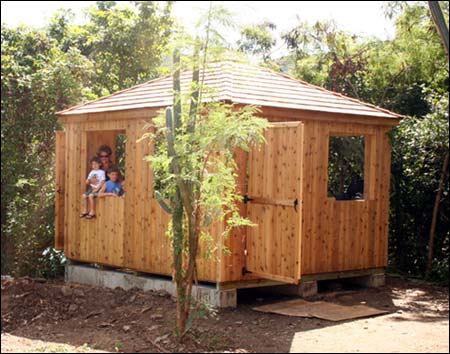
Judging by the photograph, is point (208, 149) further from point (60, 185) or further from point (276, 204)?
point (60, 185)

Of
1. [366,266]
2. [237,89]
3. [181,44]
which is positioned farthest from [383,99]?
[181,44]

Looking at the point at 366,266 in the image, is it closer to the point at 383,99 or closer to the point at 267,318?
the point at 267,318

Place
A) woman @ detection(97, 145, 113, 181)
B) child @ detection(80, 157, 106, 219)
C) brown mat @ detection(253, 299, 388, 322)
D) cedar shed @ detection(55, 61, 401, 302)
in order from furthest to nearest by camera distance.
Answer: woman @ detection(97, 145, 113, 181) < child @ detection(80, 157, 106, 219) < cedar shed @ detection(55, 61, 401, 302) < brown mat @ detection(253, 299, 388, 322)

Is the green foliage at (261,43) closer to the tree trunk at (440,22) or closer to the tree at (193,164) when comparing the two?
the tree at (193,164)

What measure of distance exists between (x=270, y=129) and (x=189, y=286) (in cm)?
268

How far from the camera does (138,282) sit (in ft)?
37.7

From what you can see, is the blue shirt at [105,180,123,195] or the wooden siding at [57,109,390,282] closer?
the wooden siding at [57,109,390,282]

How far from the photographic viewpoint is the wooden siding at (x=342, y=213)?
Result: 11344 mm

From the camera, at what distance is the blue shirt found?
12.3m

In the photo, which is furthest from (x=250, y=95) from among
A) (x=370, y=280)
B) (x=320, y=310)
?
(x=370, y=280)

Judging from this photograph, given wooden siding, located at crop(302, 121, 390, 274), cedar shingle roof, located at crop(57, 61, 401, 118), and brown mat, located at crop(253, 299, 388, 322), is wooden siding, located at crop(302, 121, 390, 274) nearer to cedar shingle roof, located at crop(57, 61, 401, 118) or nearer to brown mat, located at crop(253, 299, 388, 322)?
cedar shingle roof, located at crop(57, 61, 401, 118)

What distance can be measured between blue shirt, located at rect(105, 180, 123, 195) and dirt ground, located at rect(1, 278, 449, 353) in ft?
5.28

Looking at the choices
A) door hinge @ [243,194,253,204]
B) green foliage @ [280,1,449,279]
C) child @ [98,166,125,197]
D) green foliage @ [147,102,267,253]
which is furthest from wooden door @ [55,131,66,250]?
green foliage @ [280,1,449,279]

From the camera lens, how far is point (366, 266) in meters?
12.2
